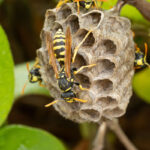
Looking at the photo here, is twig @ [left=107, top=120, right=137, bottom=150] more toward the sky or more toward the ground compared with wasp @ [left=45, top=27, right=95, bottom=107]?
more toward the ground

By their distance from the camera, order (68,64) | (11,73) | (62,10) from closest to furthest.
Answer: (68,64)
(62,10)
(11,73)

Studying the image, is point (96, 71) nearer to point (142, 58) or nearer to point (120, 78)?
point (120, 78)

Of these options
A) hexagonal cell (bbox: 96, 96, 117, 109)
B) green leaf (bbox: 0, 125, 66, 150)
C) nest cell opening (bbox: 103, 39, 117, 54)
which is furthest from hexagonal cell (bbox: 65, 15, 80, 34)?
green leaf (bbox: 0, 125, 66, 150)

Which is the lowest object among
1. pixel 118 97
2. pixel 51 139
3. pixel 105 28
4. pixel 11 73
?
pixel 51 139

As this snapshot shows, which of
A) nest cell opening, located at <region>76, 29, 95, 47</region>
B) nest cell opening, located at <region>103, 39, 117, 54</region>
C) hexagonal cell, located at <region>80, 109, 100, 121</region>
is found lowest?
hexagonal cell, located at <region>80, 109, 100, 121</region>

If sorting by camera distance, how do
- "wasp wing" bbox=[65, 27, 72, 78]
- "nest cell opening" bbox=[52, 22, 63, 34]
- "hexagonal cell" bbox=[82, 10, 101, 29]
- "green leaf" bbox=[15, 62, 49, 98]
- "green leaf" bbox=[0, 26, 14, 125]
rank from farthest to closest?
"green leaf" bbox=[15, 62, 49, 98]
"green leaf" bbox=[0, 26, 14, 125]
"nest cell opening" bbox=[52, 22, 63, 34]
"hexagonal cell" bbox=[82, 10, 101, 29]
"wasp wing" bbox=[65, 27, 72, 78]

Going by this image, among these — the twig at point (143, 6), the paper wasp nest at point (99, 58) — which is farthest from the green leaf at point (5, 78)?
the twig at point (143, 6)

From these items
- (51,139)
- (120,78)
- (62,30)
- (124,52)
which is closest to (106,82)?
(120,78)

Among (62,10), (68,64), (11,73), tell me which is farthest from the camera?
(11,73)

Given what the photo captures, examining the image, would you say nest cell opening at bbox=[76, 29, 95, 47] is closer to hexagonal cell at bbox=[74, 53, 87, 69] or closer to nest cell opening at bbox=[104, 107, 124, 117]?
hexagonal cell at bbox=[74, 53, 87, 69]
